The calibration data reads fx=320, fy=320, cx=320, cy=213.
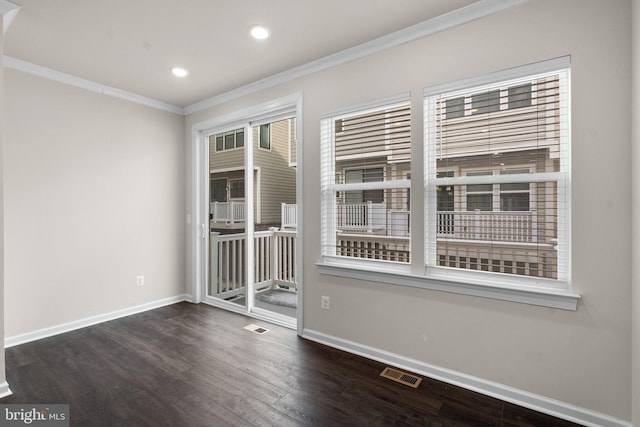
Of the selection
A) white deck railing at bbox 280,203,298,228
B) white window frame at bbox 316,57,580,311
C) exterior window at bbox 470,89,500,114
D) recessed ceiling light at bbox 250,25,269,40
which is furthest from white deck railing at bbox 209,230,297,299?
exterior window at bbox 470,89,500,114

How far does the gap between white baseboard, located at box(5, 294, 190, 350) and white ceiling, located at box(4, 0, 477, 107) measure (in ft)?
8.51

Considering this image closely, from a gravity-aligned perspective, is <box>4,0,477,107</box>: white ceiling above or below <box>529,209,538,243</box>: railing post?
above

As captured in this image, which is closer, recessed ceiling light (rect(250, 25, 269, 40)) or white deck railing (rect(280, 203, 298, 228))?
recessed ceiling light (rect(250, 25, 269, 40))

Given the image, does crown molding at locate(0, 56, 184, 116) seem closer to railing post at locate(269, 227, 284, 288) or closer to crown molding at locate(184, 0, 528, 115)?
crown molding at locate(184, 0, 528, 115)

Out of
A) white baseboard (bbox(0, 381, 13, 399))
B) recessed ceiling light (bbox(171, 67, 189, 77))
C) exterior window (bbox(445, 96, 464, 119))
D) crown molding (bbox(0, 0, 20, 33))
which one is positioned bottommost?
white baseboard (bbox(0, 381, 13, 399))

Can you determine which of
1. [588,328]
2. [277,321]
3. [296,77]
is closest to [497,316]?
[588,328]

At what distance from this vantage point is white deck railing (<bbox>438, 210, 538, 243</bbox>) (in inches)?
83.1

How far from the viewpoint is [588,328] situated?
6.14ft

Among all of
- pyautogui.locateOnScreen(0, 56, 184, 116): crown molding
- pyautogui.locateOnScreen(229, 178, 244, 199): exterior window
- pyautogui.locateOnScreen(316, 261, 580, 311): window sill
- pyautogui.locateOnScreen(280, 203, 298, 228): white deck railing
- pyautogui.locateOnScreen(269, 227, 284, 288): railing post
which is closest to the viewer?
pyautogui.locateOnScreen(316, 261, 580, 311): window sill

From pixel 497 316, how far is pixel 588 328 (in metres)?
0.47

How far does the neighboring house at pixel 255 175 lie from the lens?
4023 millimetres

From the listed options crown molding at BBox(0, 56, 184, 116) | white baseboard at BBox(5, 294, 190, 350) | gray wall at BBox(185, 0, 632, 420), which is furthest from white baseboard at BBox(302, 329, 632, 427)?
crown molding at BBox(0, 56, 184, 116)

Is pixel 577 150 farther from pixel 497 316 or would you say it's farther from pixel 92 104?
pixel 92 104

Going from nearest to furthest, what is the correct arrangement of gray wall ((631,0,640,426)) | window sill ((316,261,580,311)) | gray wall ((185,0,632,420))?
1. gray wall ((631,0,640,426))
2. gray wall ((185,0,632,420))
3. window sill ((316,261,580,311))
